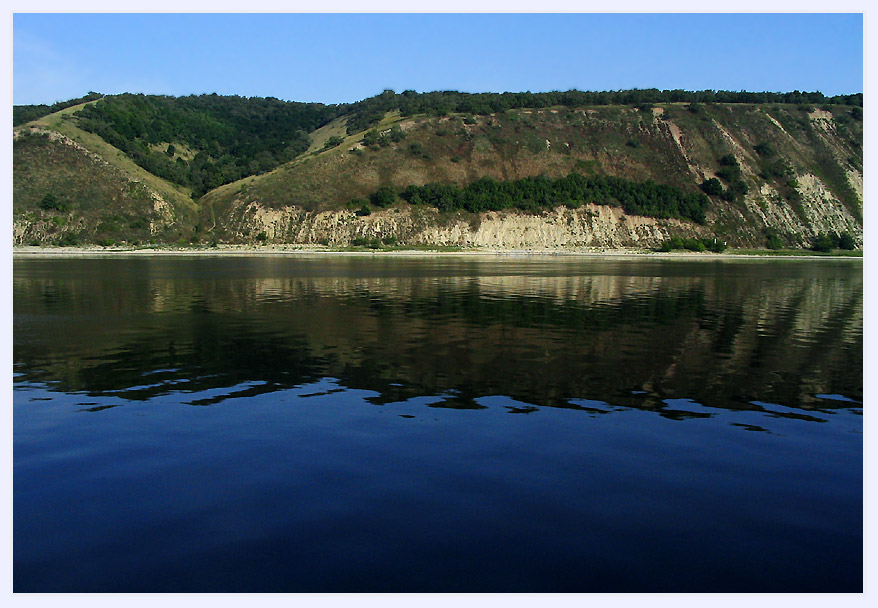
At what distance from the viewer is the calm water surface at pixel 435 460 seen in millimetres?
8516

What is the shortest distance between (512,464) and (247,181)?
507 ft

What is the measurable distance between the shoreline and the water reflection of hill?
74.1 m

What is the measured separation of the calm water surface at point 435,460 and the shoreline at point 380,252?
3765 inches

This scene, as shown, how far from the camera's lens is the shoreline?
118938 millimetres

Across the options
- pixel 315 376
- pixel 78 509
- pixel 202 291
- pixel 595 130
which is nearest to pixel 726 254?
pixel 595 130

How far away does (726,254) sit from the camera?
136625mm

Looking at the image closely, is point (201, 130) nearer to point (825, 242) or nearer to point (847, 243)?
point (825, 242)

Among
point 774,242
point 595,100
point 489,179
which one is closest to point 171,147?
point 489,179

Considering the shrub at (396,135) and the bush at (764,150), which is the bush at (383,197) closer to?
the shrub at (396,135)

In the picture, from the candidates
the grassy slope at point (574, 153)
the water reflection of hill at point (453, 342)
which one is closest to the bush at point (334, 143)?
the grassy slope at point (574, 153)

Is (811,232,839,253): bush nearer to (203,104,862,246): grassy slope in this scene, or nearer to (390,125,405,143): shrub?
(203,104,862,246): grassy slope

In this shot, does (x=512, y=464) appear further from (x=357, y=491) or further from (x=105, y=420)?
(x=105, y=420)

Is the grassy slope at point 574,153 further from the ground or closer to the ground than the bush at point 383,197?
further from the ground

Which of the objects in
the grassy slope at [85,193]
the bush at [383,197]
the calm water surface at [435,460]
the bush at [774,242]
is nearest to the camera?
the calm water surface at [435,460]
